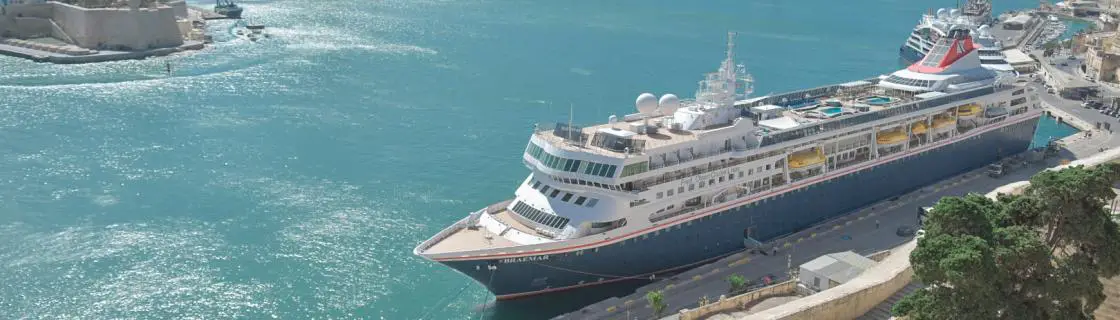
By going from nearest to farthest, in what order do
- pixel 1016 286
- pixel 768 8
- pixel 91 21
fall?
pixel 1016 286
pixel 91 21
pixel 768 8

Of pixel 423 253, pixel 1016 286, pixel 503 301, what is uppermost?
pixel 1016 286

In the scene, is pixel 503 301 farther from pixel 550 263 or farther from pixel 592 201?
pixel 592 201

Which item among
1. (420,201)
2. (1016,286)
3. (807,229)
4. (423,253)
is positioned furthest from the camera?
(420,201)

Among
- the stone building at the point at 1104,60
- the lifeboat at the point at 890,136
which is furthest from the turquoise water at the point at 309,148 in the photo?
the stone building at the point at 1104,60

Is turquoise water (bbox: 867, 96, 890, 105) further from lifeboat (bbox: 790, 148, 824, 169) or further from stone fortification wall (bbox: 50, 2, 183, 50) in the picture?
stone fortification wall (bbox: 50, 2, 183, 50)

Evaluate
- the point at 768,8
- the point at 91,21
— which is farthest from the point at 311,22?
the point at 768,8

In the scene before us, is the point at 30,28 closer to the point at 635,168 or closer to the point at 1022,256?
the point at 635,168

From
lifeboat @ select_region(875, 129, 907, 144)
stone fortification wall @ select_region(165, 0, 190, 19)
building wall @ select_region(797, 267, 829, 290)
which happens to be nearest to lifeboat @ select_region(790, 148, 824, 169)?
lifeboat @ select_region(875, 129, 907, 144)

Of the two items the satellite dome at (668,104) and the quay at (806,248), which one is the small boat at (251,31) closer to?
the satellite dome at (668,104)
